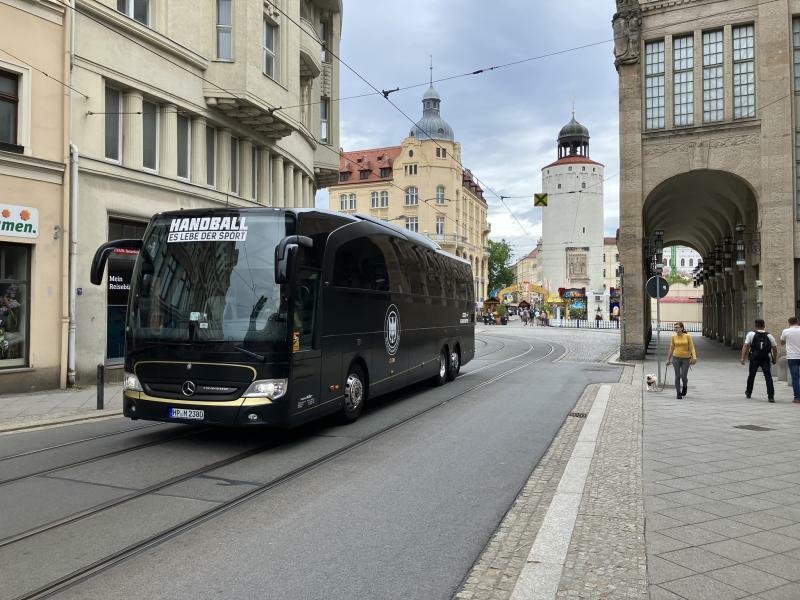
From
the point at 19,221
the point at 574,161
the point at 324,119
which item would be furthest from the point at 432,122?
the point at 19,221

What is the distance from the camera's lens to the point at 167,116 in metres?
18.1

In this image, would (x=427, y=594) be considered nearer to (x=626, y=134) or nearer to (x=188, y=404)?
(x=188, y=404)

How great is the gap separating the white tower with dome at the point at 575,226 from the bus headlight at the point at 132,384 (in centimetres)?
8163

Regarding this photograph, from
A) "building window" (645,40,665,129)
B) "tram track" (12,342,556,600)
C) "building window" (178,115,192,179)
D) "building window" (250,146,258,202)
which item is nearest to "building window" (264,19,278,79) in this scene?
"building window" (250,146,258,202)

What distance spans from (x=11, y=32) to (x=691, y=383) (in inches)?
691

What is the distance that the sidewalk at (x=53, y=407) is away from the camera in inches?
419

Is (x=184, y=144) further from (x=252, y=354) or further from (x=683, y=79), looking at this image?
(x=683, y=79)

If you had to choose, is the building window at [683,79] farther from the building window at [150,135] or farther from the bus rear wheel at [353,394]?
the bus rear wheel at [353,394]

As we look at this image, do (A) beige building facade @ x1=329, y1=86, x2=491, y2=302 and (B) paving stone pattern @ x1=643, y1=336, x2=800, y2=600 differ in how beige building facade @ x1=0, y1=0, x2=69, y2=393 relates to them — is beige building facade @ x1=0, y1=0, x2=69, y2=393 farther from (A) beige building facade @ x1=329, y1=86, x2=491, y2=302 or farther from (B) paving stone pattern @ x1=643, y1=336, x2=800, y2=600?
(A) beige building facade @ x1=329, y1=86, x2=491, y2=302

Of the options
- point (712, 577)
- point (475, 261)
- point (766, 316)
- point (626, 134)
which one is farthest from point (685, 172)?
A: point (475, 261)

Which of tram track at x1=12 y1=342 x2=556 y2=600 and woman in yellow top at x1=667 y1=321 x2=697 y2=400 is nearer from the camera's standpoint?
tram track at x1=12 y1=342 x2=556 y2=600

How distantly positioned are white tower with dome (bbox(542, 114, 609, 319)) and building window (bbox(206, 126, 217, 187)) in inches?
2826

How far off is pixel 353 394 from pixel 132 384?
3398mm

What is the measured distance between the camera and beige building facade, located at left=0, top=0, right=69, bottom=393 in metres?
13.8
